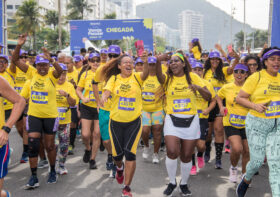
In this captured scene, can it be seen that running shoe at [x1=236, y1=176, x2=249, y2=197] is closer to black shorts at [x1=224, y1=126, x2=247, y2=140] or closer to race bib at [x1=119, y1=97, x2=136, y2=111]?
black shorts at [x1=224, y1=126, x2=247, y2=140]

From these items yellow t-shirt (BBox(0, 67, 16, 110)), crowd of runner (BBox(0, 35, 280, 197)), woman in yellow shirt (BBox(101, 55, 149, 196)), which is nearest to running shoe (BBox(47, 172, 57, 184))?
crowd of runner (BBox(0, 35, 280, 197))

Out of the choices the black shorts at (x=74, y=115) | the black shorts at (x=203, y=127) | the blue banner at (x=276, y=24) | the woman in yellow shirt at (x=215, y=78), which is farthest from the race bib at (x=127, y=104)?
the blue banner at (x=276, y=24)

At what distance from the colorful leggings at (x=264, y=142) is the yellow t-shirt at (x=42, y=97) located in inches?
127

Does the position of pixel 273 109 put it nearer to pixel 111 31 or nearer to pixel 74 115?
pixel 74 115

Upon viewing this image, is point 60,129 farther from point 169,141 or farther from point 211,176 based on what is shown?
point 211,176

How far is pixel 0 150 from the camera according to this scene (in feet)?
11.9

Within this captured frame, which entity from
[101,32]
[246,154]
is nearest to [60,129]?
[246,154]

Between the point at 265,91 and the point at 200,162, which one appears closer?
the point at 265,91

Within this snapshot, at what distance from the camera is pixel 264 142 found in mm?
4562

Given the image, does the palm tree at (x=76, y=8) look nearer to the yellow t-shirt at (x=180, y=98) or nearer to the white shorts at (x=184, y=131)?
the yellow t-shirt at (x=180, y=98)

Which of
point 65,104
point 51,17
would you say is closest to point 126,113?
point 65,104

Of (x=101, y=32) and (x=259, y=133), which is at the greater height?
(x=101, y=32)

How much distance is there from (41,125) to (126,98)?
1643 millimetres

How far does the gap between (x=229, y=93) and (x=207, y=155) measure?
2138mm
